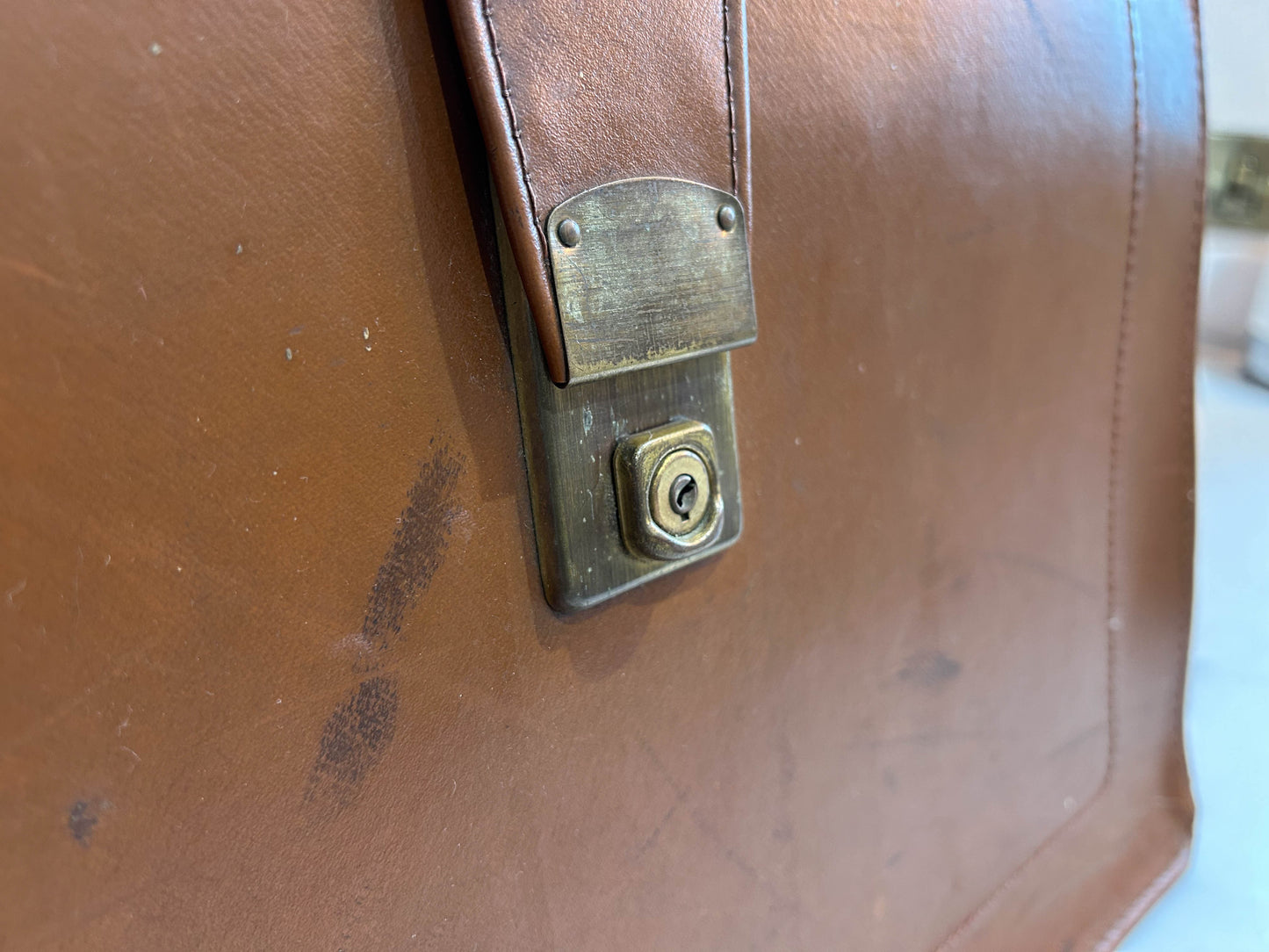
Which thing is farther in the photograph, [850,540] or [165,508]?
[850,540]

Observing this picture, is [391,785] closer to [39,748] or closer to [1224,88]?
[39,748]

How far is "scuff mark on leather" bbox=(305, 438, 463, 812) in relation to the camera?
0.75 feet

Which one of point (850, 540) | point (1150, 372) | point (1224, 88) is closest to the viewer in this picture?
point (850, 540)

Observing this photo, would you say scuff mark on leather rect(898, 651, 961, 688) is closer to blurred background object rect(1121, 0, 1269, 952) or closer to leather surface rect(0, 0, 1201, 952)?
leather surface rect(0, 0, 1201, 952)

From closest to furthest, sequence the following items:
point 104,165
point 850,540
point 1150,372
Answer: point 104,165, point 850,540, point 1150,372

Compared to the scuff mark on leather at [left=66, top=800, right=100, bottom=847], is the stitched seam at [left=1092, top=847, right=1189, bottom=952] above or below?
below

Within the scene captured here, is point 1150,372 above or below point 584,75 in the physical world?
below

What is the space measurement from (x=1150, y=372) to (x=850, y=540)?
0.77 ft

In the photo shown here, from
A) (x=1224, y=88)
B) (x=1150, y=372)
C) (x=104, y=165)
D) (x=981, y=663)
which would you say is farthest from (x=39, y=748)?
(x=1224, y=88)

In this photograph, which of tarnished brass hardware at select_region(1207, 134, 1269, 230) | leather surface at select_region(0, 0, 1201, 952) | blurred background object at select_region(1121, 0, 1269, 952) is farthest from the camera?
tarnished brass hardware at select_region(1207, 134, 1269, 230)

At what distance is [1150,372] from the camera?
0.47 m

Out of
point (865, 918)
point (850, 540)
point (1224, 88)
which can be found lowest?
point (865, 918)

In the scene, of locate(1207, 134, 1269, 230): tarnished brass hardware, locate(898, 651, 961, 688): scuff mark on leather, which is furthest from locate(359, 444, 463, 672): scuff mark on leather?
locate(1207, 134, 1269, 230): tarnished brass hardware

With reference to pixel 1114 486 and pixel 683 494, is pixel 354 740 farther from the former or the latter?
pixel 1114 486
